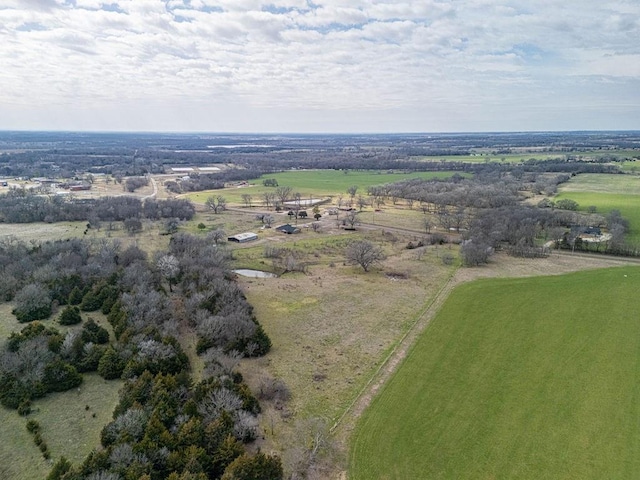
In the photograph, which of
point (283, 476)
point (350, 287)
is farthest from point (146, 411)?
point (350, 287)

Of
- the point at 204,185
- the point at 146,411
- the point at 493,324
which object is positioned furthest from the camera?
the point at 204,185

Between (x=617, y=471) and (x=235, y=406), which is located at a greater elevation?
(x=235, y=406)

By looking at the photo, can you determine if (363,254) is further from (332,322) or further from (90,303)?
(90,303)

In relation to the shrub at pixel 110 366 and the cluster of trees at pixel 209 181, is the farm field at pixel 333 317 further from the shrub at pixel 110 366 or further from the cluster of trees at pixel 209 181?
the cluster of trees at pixel 209 181

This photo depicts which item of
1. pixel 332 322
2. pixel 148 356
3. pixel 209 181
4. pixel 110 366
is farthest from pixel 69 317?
pixel 209 181

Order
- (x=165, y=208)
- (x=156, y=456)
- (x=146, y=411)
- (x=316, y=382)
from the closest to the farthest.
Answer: (x=156, y=456), (x=146, y=411), (x=316, y=382), (x=165, y=208)

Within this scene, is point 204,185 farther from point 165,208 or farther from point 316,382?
point 316,382
